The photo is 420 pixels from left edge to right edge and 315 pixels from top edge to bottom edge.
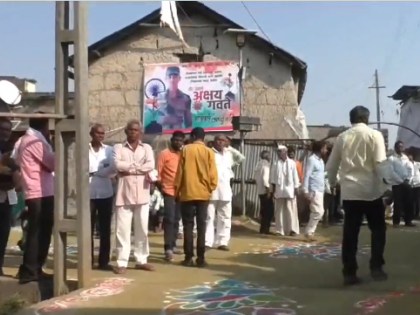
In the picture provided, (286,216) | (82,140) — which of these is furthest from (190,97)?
(82,140)

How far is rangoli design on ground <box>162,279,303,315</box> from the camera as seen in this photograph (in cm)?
645

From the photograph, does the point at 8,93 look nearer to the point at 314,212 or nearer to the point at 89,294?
the point at 89,294

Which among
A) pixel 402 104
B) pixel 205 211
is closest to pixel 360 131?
pixel 205 211

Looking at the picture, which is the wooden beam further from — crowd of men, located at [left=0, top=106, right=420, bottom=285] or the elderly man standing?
the elderly man standing

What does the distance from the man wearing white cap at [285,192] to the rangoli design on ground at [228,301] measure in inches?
222

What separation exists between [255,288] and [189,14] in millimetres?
13188

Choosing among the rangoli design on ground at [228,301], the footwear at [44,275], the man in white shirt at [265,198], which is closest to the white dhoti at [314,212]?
the man in white shirt at [265,198]

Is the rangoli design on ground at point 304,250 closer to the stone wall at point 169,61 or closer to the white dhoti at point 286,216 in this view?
the white dhoti at point 286,216

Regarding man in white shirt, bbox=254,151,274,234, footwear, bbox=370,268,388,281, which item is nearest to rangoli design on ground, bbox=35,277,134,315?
footwear, bbox=370,268,388,281

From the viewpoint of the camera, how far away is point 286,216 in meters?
13.5

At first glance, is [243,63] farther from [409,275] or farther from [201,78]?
[409,275]

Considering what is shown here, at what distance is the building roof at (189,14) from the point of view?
1917 centimetres

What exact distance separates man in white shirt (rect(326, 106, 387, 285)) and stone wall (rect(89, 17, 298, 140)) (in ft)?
37.3

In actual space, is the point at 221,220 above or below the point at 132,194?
below
